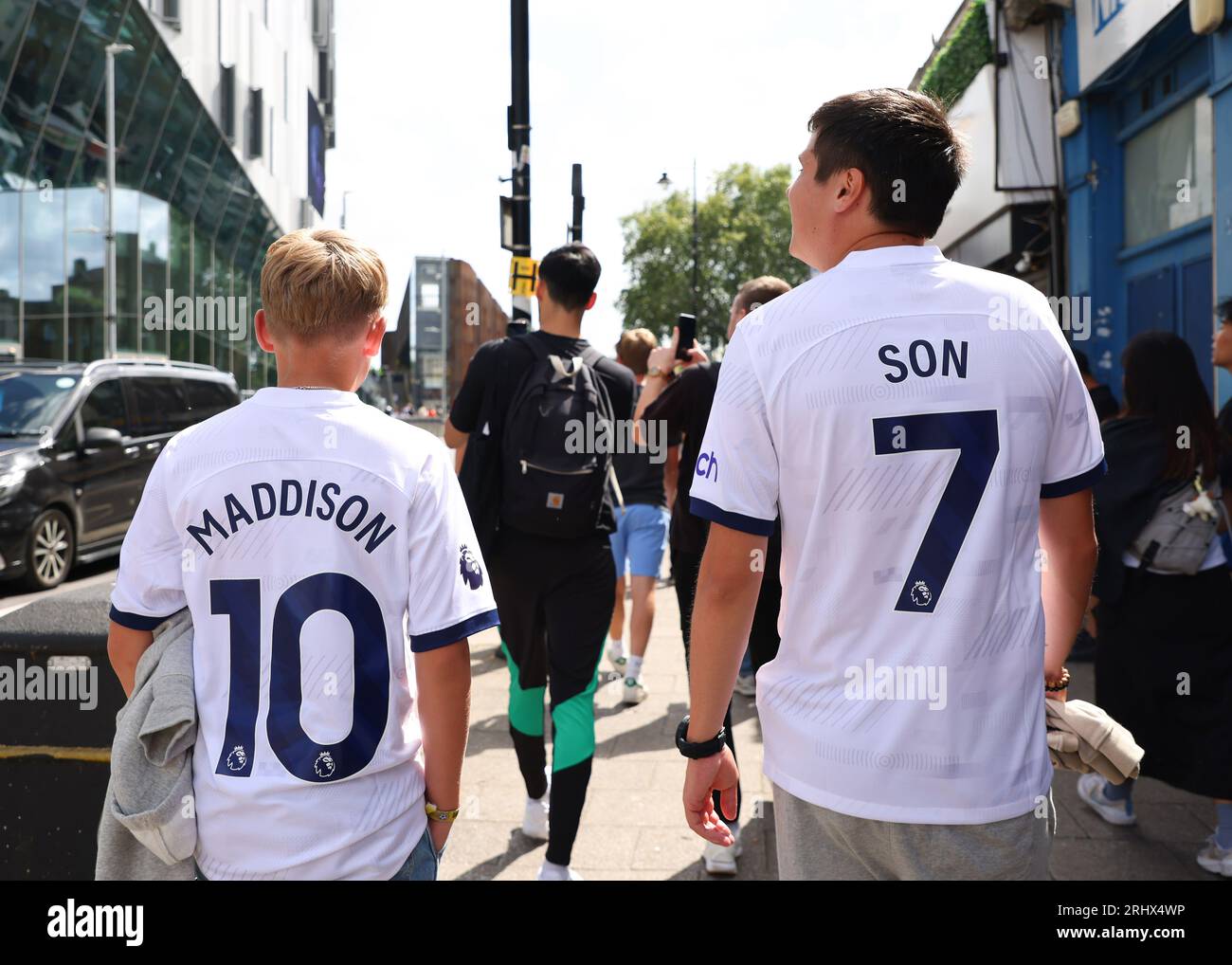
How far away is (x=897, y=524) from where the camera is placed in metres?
1.71

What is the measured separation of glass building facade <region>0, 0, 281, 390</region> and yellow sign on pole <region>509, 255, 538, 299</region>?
1051 cm

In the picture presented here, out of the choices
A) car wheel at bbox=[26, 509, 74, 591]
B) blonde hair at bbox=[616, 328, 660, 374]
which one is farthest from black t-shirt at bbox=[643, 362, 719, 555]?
car wheel at bbox=[26, 509, 74, 591]

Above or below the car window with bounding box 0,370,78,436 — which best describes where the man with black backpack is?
below

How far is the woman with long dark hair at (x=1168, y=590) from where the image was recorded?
3938 mm

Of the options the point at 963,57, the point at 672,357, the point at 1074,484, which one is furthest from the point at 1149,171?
the point at 1074,484

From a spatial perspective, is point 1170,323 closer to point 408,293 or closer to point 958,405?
point 958,405

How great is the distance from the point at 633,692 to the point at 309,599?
4.53 m

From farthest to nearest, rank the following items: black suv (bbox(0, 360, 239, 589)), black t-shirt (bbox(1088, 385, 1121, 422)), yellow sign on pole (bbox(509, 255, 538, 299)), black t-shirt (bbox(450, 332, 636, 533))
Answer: yellow sign on pole (bbox(509, 255, 538, 299))
black suv (bbox(0, 360, 239, 589))
black t-shirt (bbox(1088, 385, 1121, 422))
black t-shirt (bbox(450, 332, 636, 533))

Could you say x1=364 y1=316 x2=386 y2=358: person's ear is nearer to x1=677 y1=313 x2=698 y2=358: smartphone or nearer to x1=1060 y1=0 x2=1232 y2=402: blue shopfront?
x1=677 y1=313 x2=698 y2=358: smartphone

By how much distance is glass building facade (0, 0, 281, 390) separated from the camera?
76.0 ft

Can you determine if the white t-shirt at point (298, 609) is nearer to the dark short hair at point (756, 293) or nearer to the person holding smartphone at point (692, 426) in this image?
the person holding smartphone at point (692, 426)

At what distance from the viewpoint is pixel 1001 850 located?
1715 mm
